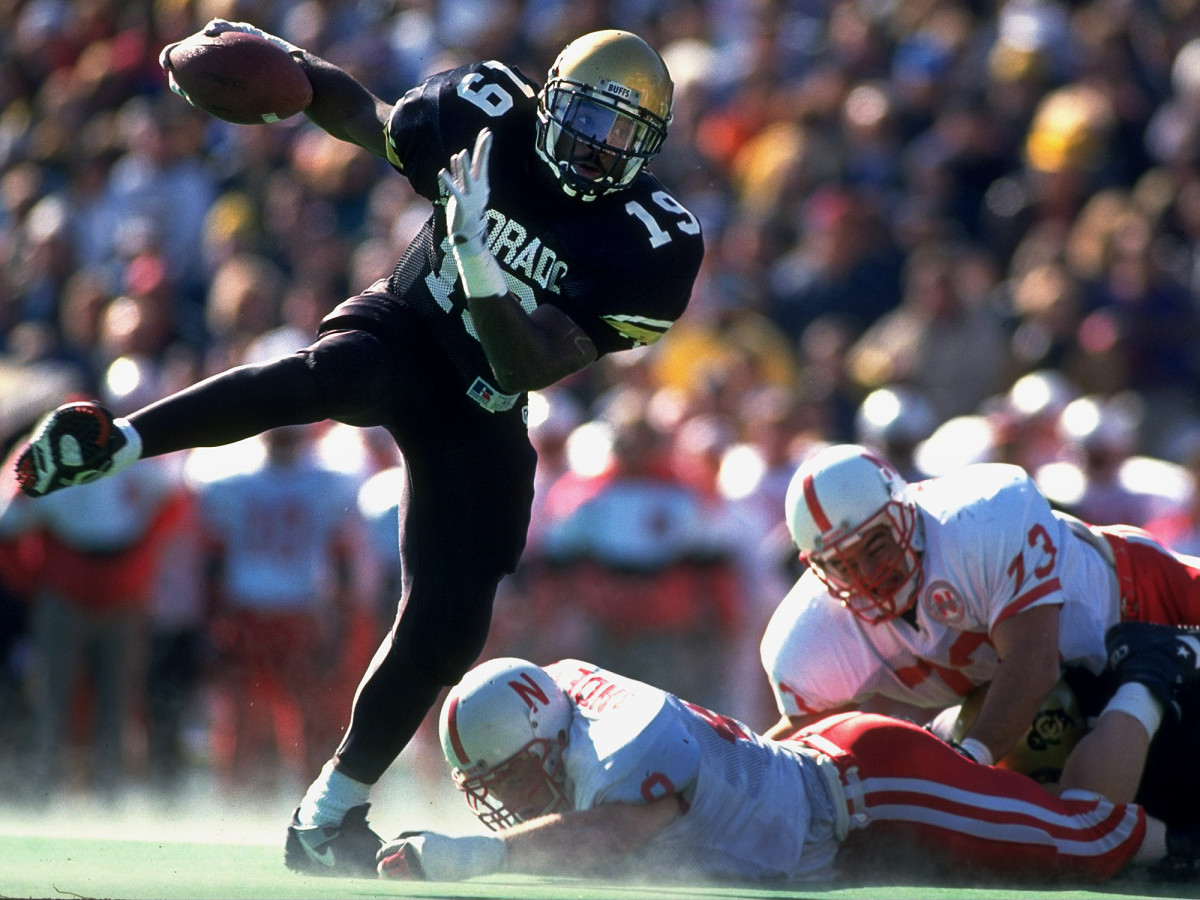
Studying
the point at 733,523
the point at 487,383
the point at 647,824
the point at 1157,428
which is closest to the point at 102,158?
the point at 733,523

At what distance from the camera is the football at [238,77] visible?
194 inches

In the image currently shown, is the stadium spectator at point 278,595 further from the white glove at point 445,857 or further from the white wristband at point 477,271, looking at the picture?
the white wristband at point 477,271

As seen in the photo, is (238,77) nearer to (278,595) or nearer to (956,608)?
(956,608)

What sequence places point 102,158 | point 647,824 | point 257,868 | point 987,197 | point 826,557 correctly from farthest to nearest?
point 102,158, point 987,197, point 826,557, point 257,868, point 647,824

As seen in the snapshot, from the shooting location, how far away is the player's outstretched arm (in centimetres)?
439

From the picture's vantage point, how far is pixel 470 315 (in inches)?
182

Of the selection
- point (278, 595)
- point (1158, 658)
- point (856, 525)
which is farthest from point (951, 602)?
point (278, 595)

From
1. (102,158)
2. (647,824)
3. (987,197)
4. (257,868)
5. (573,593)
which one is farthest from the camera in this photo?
(102,158)

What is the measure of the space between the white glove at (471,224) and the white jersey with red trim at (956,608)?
5.69 ft

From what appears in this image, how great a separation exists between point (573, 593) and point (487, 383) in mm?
3878

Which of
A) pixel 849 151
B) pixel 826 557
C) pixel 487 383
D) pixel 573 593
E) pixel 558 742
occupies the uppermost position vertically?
pixel 849 151

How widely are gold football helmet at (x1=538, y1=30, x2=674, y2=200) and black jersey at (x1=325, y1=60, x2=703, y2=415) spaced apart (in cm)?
9

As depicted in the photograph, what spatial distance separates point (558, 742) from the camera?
187 inches

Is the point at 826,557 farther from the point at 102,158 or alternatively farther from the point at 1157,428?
the point at 102,158
